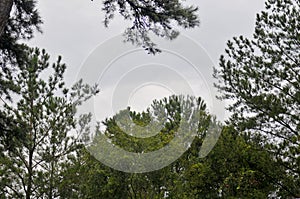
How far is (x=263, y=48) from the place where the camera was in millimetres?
10531

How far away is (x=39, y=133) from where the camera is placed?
10461 millimetres

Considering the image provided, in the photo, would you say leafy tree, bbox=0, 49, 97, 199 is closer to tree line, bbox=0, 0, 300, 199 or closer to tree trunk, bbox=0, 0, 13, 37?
tree line, bbox=0, 0, 300, 199

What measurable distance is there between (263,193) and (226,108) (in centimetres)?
249

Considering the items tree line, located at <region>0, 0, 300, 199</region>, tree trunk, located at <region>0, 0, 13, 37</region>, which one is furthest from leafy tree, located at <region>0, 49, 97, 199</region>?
tree trunk, located at <region>0, 0, 13, 37</region>

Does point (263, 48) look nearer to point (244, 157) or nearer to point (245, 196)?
point (244, 157)

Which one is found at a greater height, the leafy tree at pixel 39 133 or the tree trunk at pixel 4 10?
the leafy tree at pixel 39 133

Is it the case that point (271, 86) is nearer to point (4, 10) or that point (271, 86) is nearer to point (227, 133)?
point (227, 133)

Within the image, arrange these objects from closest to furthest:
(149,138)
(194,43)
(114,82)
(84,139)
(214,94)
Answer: (194,43) < (114,82) < (214,94) < (84,139) < (149,138)

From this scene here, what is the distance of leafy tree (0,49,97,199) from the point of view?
33.0 feet

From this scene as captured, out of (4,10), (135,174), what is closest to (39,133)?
(135,174)

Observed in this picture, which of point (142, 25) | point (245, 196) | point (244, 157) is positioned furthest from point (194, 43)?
point (245, 196)

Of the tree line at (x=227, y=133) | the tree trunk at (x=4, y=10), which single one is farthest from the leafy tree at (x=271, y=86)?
the tree trunk at (x=4, y=10)

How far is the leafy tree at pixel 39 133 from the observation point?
10.0 m

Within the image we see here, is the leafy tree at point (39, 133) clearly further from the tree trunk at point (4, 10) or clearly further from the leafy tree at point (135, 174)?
the tree trunk at point (4, 10)
